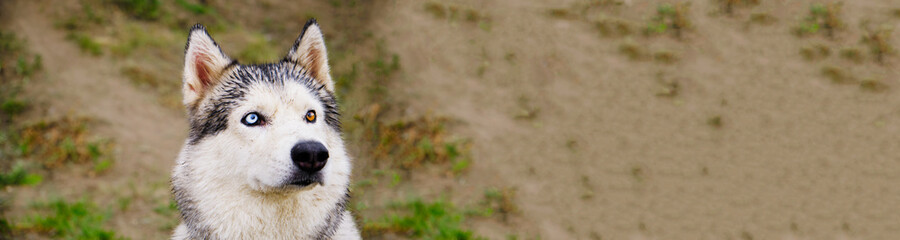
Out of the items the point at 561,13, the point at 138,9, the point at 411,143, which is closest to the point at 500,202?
the point at 411,143

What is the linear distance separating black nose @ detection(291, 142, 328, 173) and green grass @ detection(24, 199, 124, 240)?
14.9 feet

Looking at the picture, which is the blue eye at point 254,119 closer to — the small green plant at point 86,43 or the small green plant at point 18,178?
the small green plant at point 18,178

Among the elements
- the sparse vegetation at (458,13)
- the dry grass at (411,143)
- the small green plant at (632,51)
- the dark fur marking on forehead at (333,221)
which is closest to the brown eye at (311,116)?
the dark fur marking on forehead at (333,221)

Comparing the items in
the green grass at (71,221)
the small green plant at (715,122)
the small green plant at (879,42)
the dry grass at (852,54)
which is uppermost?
the small green plant at (879,42)

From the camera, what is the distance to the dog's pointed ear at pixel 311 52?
→ 369cm

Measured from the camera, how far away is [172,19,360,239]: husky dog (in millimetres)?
3152

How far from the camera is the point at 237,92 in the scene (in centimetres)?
344

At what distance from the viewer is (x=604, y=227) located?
6309mm

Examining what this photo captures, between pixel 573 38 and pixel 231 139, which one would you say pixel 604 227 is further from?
pixel 231 139

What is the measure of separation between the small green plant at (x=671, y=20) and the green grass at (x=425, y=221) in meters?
3.58

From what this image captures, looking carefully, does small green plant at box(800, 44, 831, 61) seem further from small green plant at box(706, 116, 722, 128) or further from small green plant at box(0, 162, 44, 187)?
small green plant at box(0, 162, 44, 187)

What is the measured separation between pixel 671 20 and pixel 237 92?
6.17 m

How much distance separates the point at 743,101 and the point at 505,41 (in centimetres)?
334

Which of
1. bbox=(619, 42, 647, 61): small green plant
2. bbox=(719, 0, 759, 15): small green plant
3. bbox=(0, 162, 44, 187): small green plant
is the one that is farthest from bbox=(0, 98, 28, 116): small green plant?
bbox=(719, 0, 759, 15): small green plant
